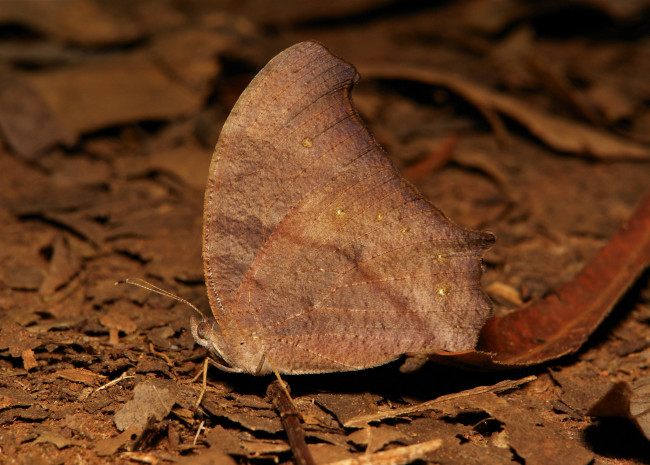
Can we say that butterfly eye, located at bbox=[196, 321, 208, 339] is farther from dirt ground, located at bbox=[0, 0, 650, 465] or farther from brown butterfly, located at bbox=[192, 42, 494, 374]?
dirt ground, located at bbox=[0, 0, 650, 465]

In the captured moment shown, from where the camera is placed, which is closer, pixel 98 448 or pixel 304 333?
pixel 98 448

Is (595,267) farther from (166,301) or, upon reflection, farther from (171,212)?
(171,212)

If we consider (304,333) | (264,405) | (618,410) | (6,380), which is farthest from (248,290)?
(618,410)

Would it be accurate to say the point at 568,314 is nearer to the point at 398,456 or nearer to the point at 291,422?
the point at 398,456

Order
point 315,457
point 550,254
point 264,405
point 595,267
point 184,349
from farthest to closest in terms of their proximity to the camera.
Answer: point 550,254 < point 595,267 < point 184,349 < point 264,405 < point 315,457

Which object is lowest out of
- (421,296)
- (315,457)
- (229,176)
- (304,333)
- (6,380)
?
(6,380)

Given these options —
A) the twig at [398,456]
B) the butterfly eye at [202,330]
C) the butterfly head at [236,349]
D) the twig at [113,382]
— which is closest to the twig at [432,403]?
the twig at [398,456]

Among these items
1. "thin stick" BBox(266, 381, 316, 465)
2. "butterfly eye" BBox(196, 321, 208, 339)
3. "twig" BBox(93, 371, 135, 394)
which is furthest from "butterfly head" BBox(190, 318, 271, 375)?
"twig" BBox(93, 371, 135, 394)
